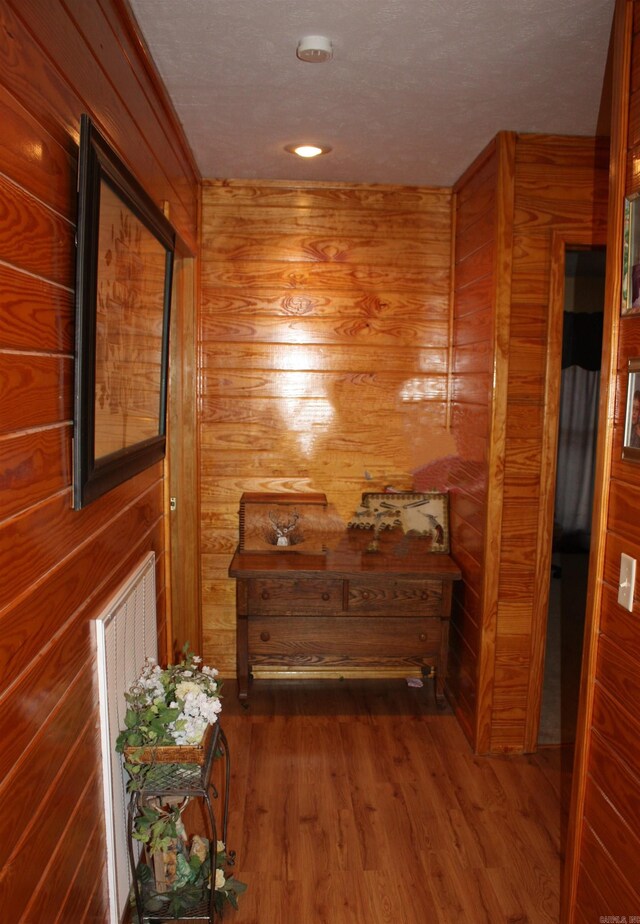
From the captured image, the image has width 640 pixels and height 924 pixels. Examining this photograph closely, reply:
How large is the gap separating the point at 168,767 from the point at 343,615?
1.53m

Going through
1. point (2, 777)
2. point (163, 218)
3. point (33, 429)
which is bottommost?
point (2, 777)

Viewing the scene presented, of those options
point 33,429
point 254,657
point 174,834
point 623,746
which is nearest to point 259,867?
point 174,834

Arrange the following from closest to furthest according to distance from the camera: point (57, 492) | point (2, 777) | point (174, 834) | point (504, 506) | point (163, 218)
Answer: point (2, 777) → point (57, 492) → point (174, 834) → point (163, 218) → point (504, 506)

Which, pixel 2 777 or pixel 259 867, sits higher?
pixel 2 777

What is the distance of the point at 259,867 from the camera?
7.44 ft

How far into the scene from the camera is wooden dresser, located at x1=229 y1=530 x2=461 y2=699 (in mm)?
3205

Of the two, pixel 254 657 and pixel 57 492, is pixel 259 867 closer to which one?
pixel 254 657

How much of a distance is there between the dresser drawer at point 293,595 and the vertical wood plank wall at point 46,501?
1468 millimetres

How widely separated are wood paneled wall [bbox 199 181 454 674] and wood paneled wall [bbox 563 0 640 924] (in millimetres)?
1855

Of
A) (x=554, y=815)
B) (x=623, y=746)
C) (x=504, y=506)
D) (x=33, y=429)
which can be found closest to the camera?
(x=33, y=429)

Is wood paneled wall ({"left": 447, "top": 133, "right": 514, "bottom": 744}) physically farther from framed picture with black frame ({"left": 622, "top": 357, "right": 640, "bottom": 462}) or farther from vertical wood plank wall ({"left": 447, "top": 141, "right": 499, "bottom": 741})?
framed picture with black frame ({"left": 622, "top": 357, "right": 640, "bottom": 462})

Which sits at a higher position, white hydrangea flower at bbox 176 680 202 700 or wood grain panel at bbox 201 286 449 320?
wood grain panel at bbox 201 286 449 320

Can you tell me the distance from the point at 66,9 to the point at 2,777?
1404 mm

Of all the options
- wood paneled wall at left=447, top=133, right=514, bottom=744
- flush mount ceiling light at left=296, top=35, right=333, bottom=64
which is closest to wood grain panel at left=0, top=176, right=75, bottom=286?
flush mount ceiling light at left=296, top=35, right=333, bottom=64
